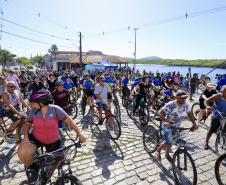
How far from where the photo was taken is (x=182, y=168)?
4652mm

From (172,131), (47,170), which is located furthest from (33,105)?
(172,131)

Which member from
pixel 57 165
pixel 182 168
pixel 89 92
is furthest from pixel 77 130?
pixel 89 92

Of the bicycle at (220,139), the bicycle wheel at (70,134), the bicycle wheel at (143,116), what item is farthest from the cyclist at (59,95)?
the bicycle at (220,139)

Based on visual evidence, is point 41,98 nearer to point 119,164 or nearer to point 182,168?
point 119,164

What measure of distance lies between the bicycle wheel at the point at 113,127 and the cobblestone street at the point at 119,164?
19 cm

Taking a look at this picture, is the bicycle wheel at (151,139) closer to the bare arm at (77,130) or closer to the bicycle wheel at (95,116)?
the bicycle wheel at (95,116)

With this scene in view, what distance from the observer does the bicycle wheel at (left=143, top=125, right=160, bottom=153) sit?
19.3 ft

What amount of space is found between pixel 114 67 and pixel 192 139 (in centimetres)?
2696

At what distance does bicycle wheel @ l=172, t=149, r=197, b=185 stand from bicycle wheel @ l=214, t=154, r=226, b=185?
0.48 metres

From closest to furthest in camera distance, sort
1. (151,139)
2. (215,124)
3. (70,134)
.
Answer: (215,124) < (151,139) < (70,134)

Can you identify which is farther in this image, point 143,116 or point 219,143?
point 143,116

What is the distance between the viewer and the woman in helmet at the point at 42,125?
3.36 meters

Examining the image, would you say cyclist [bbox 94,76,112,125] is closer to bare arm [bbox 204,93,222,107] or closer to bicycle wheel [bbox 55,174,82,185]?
bare arm [bbox 204,93,222,107]

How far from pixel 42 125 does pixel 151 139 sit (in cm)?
346
